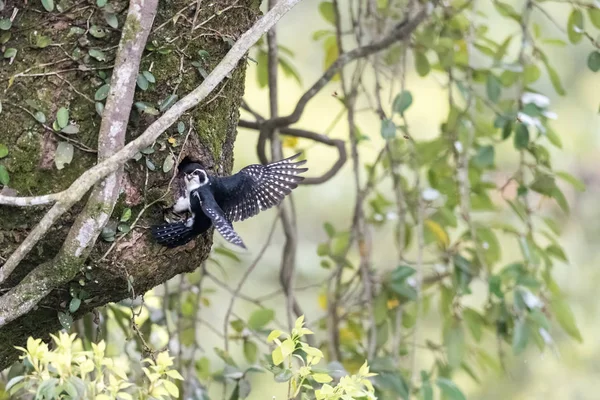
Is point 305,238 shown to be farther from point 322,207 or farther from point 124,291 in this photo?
point 124,291

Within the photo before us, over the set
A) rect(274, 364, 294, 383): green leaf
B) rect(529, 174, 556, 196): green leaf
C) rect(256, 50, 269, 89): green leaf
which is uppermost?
rect(256, 50, 269, 89): green leaf

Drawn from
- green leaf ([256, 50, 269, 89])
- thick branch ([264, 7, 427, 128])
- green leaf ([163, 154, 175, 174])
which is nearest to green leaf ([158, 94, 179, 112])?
green leaf ([163, 154, 175, 174])

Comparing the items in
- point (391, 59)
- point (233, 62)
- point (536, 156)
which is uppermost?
point (391, 59)

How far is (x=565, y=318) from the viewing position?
9.32 ft

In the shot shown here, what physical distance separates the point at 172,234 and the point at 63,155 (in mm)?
296

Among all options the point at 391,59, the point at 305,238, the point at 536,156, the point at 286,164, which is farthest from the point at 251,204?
the point at 305,238

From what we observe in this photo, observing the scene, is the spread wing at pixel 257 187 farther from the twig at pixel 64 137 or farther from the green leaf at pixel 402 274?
the green leaf at pixel 402 274

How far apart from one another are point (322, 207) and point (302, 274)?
0.57 m

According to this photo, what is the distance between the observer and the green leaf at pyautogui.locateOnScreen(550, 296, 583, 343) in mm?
2797

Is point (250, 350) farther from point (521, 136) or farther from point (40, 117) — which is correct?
point (40, 117)

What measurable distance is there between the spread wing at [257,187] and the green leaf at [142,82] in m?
0.35

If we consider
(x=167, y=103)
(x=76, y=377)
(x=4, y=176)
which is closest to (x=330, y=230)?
(x=167, y=103)

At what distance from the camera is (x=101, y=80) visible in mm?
1812

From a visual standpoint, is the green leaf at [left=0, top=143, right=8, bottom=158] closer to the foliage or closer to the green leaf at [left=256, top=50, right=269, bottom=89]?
the foliage
